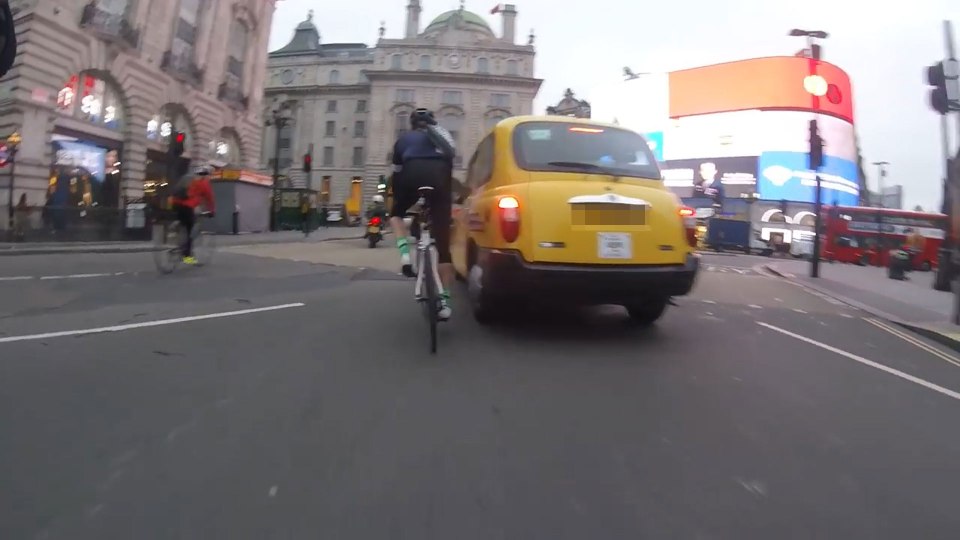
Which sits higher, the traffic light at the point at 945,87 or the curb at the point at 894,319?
the traffic light at the point at 945,87

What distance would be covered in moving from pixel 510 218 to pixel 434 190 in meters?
0.58

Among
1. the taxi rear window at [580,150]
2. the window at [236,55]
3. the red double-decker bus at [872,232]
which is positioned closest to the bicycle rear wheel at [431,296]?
the taxi rear window at [580,150]

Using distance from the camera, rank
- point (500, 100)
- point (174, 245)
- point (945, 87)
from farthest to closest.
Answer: point (500, 100)
point (174, 245)
point (945, 87)

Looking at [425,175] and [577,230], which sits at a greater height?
[425,175]

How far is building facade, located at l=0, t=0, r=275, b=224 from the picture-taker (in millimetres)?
21016

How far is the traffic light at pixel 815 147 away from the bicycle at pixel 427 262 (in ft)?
48.3

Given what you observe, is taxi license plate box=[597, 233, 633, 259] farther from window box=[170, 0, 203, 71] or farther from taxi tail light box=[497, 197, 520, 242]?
window box=[170, 0, 203, 71]

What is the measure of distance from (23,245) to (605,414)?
15.2 m

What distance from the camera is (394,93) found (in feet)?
236

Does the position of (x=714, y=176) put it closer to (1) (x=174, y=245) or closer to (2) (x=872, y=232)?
(2) (x=872, y=232)

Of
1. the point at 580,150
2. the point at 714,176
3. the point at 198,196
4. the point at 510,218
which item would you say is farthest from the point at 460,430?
the point at 714,176

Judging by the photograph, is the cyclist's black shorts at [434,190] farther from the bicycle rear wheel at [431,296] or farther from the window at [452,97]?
the window at [452,97]

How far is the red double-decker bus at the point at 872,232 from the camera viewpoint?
30906 mm

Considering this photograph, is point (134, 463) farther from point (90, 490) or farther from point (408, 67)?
point (408, 67)
